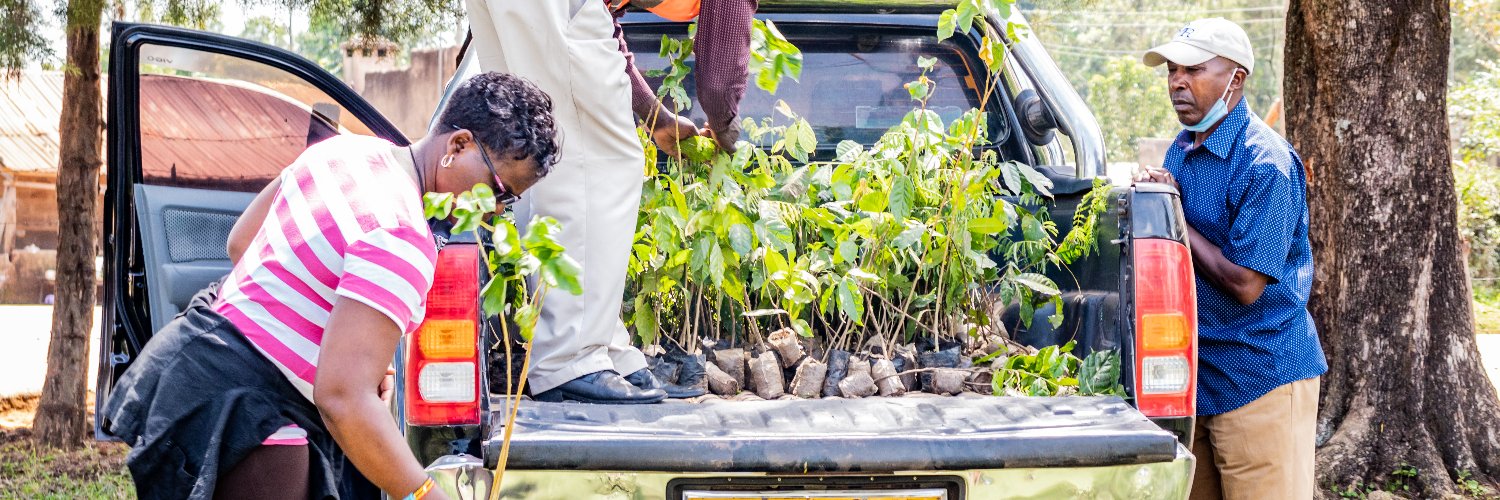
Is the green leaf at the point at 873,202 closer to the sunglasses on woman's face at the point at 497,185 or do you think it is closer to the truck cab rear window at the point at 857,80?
the truck cab rear window at the point at 857,80

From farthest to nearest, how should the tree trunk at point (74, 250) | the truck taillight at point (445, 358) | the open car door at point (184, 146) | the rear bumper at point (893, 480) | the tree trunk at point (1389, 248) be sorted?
the tree trunk at point (74, 250) → the tree trunk at point (1389, 248) → the open car door at point (184, 146) → the truck taillight at point (445, 358) → the rear bumper at point (893, 480)

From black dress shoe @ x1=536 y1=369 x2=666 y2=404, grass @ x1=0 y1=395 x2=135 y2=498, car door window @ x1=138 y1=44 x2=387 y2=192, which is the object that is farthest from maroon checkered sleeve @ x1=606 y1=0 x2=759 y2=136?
grass @ x1=0 y1=395 x2=135 y2=498

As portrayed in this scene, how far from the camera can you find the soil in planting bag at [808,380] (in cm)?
280

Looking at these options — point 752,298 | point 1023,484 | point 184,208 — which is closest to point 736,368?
point 752,298

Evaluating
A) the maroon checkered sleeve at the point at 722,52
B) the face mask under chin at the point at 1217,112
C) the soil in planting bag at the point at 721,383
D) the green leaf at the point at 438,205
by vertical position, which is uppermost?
the maroon checkered sleeve at the point at 722,52

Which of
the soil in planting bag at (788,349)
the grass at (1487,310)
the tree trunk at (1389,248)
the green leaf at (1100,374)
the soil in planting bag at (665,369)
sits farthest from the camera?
the grass at (1487,310)

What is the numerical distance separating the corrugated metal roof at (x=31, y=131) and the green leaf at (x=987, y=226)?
16296 millimetres

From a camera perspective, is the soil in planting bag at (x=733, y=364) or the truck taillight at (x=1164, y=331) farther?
the soil in planting bag at (x=733, y=364)

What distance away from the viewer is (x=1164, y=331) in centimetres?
247

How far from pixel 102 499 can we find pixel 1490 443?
16.2 ft

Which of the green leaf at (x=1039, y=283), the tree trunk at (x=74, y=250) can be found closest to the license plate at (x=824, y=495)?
the green leaf at (x=1039, y=283)

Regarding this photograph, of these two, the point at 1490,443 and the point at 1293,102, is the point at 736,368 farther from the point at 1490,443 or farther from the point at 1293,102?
the point at 1490,443

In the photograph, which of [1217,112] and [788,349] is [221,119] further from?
[1217,112]

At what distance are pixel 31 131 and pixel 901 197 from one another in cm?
1636
